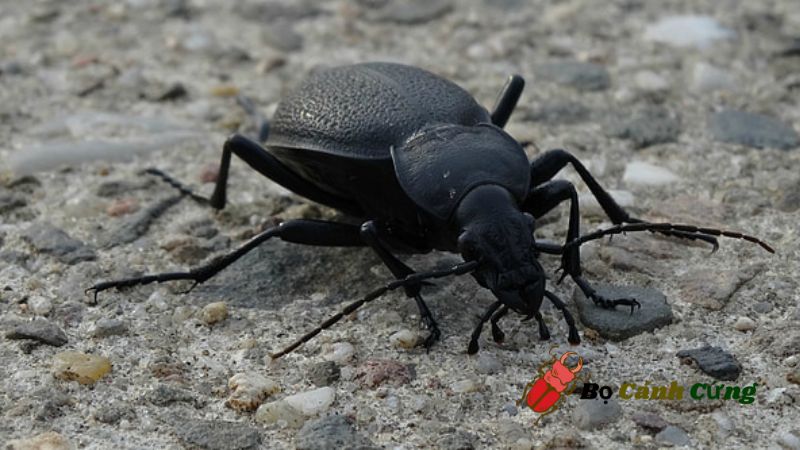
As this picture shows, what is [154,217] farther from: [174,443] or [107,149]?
[174,443]

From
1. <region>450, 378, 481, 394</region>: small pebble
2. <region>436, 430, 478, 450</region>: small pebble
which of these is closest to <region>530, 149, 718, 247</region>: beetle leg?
<region>450, 378, 481, 394</region>: small pebble

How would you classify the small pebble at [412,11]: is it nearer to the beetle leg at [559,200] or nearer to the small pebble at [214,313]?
the beetle leg at [559,200]

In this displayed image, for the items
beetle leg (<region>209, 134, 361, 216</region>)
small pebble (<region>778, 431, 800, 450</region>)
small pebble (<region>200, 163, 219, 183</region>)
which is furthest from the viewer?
small pebble (<region>200, 163, 219, 183</region>)

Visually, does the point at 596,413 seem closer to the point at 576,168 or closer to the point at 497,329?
the point at 497,329

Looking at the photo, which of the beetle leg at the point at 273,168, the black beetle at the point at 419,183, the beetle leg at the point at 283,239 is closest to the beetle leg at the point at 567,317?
the black beetle at the point at 419,183

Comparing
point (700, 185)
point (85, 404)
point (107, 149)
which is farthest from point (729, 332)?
point (107, 149)

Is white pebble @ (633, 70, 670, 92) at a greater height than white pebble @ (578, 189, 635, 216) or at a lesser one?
greater

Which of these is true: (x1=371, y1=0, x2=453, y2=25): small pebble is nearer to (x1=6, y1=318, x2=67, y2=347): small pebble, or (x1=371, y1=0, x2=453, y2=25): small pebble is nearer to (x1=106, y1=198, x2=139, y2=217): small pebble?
(x1=106, y1=198, x2=139, y2=217): small pebble
